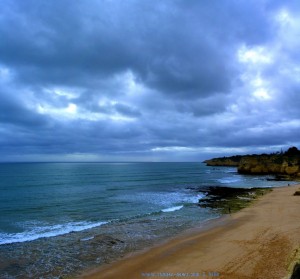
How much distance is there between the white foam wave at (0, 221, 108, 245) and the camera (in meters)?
18.3

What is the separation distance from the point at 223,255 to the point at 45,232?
13382 mm

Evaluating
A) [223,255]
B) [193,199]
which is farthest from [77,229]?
[193,199]

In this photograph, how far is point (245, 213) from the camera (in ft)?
83.5

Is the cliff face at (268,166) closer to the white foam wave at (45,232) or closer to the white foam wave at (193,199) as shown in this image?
the white foam wave at (193,199)

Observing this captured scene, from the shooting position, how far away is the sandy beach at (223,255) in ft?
37.1

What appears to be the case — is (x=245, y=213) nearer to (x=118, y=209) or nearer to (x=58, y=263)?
(x=118, y=209)

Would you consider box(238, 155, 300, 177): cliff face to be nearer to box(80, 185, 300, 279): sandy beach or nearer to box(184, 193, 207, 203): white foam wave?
box(184, 193, 207, 203): white foam wave

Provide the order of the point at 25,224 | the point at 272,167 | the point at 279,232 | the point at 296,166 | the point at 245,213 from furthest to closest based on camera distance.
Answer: the point at 272,167
the point at 296,166
the point at 245,213
the point at 25,224
the point at 279,232

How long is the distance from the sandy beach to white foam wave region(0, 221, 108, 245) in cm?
792

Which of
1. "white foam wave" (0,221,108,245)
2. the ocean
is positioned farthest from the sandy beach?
"white foam wave" (0,221,108,245)

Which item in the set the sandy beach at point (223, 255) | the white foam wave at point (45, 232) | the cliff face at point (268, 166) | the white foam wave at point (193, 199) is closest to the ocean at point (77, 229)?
the white foam wave at point (45, 232)

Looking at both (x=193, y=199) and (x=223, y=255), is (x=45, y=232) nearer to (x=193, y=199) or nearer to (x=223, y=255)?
(x=223, y=255)

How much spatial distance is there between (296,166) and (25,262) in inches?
3455

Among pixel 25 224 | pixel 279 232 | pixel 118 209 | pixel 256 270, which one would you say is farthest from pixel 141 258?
pixel 118 209
